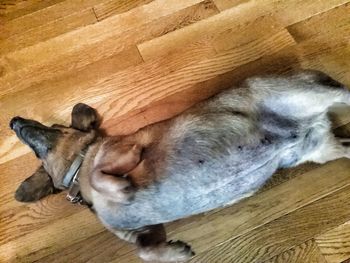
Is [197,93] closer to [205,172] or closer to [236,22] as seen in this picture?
[236,22]

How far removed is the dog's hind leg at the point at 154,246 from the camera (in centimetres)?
186

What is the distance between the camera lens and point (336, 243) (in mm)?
1928

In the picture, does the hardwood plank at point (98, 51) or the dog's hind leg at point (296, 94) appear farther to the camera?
the hardwood plank at point (98, 51)

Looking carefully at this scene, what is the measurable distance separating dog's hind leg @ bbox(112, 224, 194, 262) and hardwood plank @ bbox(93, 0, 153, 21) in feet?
3.77

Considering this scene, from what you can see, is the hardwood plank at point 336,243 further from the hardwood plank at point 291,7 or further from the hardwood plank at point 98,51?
the hardwood plank at point 98,51

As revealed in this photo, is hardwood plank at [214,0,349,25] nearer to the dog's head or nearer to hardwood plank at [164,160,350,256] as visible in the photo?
hardwood plank at [164,160,350,256]

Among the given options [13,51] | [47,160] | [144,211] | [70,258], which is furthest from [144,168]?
[13,51]

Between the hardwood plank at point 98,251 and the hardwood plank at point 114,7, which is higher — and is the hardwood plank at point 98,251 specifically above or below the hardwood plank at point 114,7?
below

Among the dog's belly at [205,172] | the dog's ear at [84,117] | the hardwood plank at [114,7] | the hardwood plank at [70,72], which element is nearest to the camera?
the dog's belly at [205,172]

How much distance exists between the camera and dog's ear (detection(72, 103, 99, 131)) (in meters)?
2.07

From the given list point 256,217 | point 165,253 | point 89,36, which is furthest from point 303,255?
point 89,36

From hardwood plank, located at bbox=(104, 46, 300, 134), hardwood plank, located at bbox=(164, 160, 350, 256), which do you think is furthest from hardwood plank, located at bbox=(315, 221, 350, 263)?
hardwood plank, located at bbox=(104, 46, 300, 134)

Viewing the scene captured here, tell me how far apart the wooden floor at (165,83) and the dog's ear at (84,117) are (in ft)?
0.30

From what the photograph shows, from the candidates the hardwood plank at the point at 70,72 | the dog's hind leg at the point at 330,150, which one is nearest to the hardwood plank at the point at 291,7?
the hardwood plank at the point at 70,72
